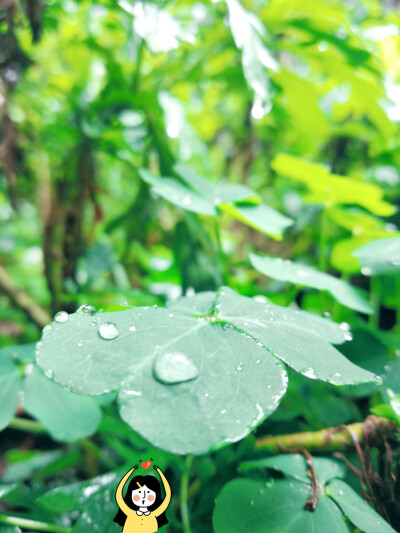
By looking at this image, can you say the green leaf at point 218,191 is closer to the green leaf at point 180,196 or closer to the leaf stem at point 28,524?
the green leaf at point 180,196

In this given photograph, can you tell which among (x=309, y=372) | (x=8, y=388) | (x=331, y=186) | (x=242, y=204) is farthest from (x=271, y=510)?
(x=331, y=186)

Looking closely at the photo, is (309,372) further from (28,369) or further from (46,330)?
(28,369)

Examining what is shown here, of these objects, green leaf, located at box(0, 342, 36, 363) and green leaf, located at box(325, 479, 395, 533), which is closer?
green leaf, located at box(325, 479, 395, 533)

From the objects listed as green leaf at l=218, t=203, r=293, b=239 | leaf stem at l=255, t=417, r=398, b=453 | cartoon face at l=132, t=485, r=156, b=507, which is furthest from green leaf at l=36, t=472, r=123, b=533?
green leaf at l=218, t=203, r=293, b=239

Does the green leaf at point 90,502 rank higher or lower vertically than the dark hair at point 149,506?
lower

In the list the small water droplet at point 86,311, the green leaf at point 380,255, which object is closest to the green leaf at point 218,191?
the green leaf at point 380,255

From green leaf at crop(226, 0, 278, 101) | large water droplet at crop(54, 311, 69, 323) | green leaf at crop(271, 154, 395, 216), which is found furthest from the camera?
green leaf at crop(271, 154, 395, 216)

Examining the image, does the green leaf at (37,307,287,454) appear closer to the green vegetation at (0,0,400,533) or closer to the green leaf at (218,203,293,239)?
the green vegetation at (0,0,400,533)
